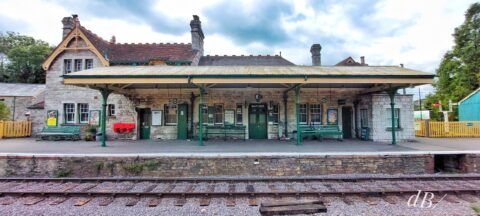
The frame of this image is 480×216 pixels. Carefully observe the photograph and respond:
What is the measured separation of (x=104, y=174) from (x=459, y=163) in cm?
1191

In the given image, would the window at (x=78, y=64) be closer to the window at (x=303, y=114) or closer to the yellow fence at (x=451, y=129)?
the window at (x=303, y=114)

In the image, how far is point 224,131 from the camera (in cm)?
1149

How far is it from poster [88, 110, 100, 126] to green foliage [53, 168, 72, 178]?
250 inches

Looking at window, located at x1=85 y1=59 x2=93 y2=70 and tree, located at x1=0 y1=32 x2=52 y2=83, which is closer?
window, located at x1=85 y1=59 x2=93 y2=70

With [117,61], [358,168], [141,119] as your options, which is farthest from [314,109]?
[117,61]

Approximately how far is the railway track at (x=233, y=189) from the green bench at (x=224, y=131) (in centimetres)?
545

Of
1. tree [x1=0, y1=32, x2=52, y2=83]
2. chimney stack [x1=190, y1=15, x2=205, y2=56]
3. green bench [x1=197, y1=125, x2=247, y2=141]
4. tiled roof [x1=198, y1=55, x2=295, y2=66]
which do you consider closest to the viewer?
green bench [x1=197, y1=125, x2=247, y2=141]

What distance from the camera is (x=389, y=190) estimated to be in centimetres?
502

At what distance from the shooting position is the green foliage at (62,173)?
659 centimetres

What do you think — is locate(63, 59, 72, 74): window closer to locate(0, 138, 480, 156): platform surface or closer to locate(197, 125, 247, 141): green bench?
locate(0, 138, 480, 156): platform surface

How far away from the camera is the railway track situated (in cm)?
477

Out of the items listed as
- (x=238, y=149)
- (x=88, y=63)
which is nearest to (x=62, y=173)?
(x=238, y=149)

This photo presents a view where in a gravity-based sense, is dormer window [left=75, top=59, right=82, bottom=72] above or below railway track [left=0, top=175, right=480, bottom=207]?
above

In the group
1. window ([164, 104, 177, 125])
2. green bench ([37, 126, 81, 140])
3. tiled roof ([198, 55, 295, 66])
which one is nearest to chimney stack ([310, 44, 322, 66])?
tiled roof ([198, 55, 295, 66])
